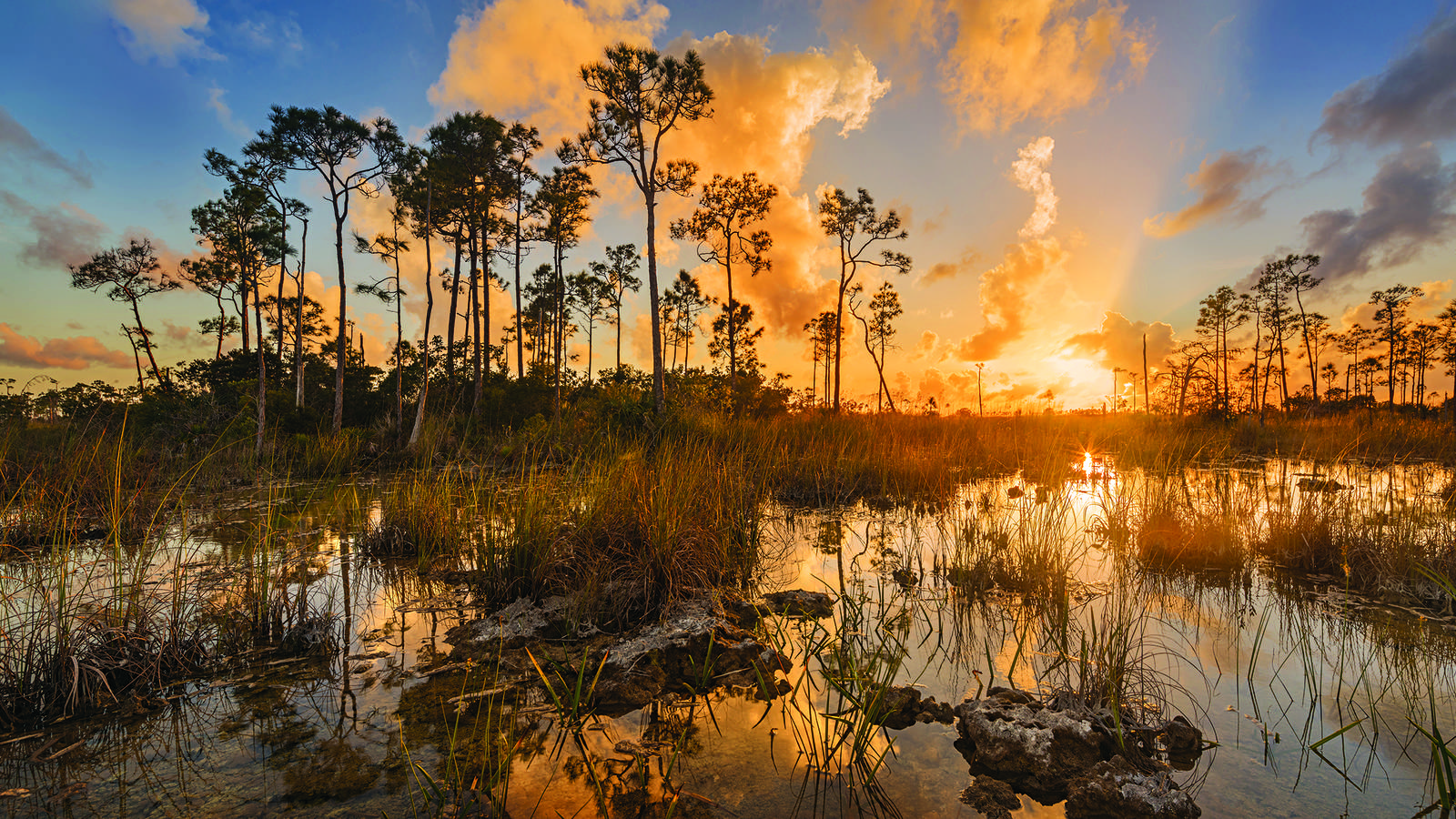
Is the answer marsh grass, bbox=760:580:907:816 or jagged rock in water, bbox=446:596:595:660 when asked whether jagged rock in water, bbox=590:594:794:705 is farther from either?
jagged rock in water, bbox=446:596:595:660

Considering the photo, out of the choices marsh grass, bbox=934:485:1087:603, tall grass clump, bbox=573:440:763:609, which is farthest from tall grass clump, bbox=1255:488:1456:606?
tall grass clump, bbox=573:440:763:609

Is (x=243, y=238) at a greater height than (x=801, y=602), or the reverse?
(x=243, y=238)

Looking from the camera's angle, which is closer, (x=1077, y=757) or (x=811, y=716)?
(x=1077, y=757)

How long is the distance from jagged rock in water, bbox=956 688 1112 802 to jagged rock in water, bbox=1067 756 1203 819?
0.27ft

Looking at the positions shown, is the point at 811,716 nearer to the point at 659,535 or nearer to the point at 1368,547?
the point at 659,535

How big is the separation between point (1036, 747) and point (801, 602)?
1845 millimetres

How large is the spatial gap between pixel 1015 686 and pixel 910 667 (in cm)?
51

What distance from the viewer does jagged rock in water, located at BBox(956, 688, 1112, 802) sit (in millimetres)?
2098

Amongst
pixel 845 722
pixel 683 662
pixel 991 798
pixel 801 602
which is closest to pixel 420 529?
pixel 683 662

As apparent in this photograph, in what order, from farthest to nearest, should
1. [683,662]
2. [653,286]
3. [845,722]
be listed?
[653,286] < [683,662] < [845,722]

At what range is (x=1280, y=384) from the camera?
115ft

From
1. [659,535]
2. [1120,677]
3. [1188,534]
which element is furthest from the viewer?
[1188,534]

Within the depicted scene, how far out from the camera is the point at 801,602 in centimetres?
387

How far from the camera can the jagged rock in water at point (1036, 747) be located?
2.10 meters
